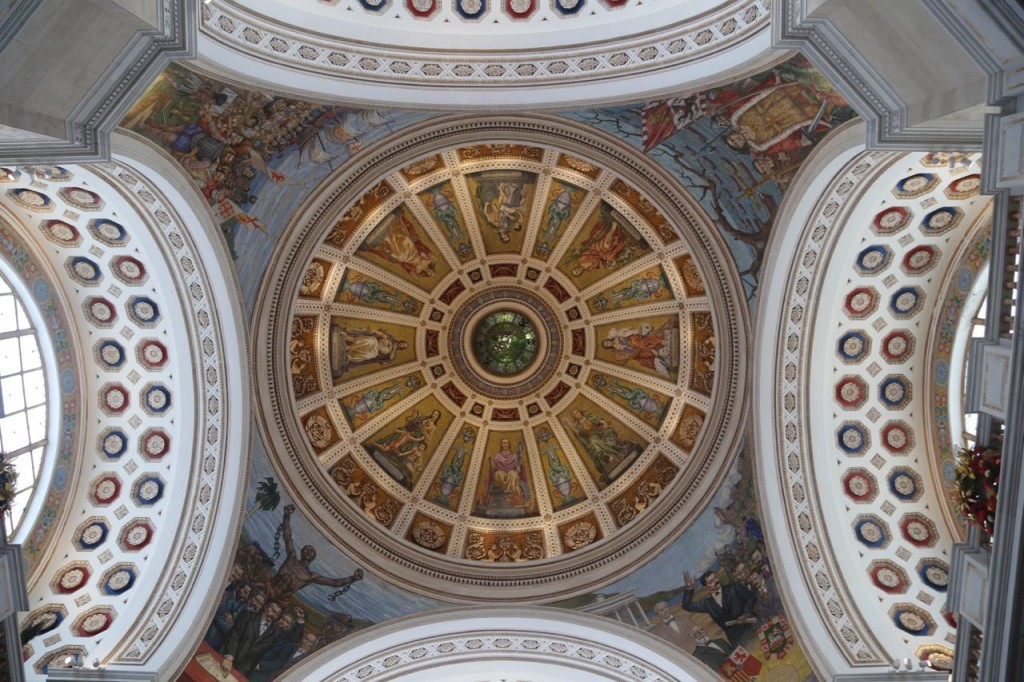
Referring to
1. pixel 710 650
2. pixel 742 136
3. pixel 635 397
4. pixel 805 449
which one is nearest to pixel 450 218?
pixel 635 397

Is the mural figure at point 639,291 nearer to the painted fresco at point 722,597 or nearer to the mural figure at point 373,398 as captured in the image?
→ the painted fresco at point 722,597

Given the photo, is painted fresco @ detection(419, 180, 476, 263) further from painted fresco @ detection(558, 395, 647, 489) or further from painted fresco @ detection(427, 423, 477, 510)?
painted fresco @ detection(558, 395, 647, 489)

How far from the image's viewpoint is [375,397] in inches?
676

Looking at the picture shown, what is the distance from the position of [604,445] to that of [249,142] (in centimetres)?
1038

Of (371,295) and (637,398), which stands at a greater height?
(371,295)

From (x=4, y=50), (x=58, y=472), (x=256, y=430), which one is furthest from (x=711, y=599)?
(x=4, y=50)

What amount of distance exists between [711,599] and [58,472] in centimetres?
1211

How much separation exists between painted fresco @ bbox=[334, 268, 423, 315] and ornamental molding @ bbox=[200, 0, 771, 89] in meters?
5.24

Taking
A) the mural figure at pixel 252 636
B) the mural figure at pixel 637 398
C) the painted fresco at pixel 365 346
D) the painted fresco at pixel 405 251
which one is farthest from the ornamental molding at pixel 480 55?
the mural figure at pixel 252 636

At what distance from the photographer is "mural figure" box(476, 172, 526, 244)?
1563cm

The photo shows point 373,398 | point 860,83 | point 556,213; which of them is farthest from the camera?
point 373,398

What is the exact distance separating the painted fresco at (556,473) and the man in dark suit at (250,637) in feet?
21.7

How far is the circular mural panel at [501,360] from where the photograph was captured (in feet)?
45.5

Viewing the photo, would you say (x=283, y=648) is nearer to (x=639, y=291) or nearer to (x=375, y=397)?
(x=375, y=397)
